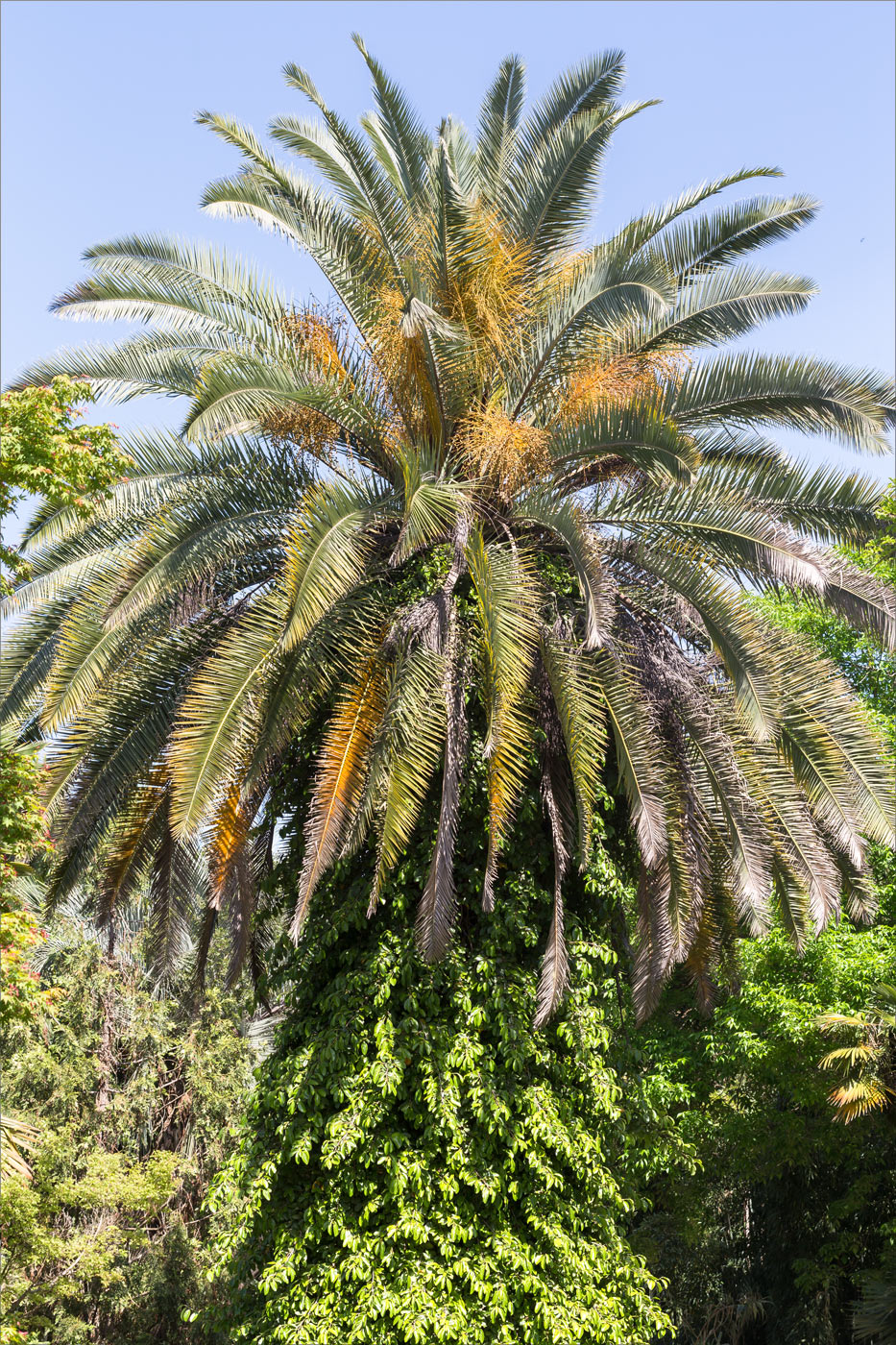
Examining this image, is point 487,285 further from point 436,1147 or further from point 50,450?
point 436,1147

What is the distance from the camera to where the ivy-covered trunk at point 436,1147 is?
7453mm

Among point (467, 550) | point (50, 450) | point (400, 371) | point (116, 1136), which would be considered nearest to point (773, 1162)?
point (116, 1136)

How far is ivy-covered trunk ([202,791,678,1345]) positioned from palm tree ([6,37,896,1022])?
18.5 inches

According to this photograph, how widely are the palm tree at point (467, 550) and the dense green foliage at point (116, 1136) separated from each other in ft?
28.6

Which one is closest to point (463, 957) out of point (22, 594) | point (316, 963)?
point (316, 963)

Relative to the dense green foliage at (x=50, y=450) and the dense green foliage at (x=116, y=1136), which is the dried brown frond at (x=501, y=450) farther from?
the dense green foliage at (x=116, y=1136)

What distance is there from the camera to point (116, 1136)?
64.0ft

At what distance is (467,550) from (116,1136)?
50.3 ft

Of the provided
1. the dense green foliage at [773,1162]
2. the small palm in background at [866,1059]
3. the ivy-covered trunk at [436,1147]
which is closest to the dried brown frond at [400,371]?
the ivy-covered trunk at [436,1147]

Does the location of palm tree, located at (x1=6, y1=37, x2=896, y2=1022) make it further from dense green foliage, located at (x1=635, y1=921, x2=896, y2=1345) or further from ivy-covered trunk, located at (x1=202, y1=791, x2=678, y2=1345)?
dense green foliage, located at (x1=635, y1=921, x2=896, y2=1345)

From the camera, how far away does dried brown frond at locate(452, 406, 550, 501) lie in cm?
841

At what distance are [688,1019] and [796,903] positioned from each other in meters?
11.3

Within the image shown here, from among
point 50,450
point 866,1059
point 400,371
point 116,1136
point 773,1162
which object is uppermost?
point 400,371

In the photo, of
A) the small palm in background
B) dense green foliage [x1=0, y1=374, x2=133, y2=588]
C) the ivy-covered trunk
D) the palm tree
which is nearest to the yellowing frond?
the palm tree
